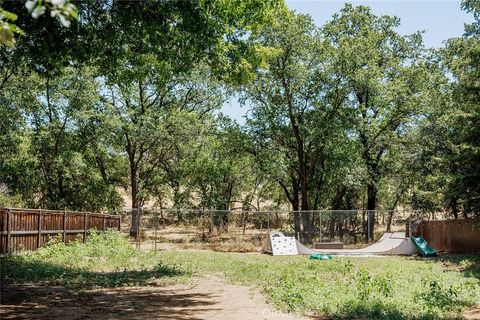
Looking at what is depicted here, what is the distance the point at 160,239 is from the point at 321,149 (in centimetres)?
1164

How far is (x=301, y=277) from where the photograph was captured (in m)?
13.0

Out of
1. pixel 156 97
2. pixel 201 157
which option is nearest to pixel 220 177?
pixel 201 157

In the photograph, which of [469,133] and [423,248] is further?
[423,248]

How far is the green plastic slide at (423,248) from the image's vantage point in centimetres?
2269

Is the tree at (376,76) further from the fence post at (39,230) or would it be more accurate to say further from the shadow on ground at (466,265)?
the fence post at (39,230)

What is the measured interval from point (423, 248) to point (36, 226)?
56.7 feet

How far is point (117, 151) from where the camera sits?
3681 cm

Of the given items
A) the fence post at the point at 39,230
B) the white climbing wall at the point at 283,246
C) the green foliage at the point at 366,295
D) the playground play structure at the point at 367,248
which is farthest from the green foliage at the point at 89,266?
the playground play structure at the point at 367,248

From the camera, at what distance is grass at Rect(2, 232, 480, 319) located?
8.84 m

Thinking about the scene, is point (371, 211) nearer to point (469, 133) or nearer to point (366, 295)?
point (469, 133)

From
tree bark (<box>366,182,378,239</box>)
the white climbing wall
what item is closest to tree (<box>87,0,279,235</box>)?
the white climbing wall

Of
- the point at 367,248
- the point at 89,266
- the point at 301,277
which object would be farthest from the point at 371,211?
the point at 89,266

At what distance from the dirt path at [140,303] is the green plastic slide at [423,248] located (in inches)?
541

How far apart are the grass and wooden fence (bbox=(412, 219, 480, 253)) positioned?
244 cm
